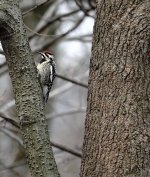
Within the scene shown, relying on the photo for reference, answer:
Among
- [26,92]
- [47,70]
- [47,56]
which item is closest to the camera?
[26,92]

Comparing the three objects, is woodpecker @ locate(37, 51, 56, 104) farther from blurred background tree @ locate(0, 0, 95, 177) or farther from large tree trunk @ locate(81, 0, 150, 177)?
large tree trunk @ locate(81, 0, 150, 177)

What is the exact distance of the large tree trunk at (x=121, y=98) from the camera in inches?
124

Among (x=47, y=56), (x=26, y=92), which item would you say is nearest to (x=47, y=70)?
(x=47, y=56)

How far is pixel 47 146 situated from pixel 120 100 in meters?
0.51

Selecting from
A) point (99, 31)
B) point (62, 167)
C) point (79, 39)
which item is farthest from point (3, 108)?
point (99, 31)

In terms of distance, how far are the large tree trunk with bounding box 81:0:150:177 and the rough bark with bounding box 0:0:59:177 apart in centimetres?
29

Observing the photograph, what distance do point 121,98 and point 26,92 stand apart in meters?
0.56

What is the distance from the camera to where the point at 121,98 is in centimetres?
320

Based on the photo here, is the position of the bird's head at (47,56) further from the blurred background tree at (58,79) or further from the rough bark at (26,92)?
the rough bark at (26,92)

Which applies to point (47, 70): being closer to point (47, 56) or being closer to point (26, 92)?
point (47, 56)

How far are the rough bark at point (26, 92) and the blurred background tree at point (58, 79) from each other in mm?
2064

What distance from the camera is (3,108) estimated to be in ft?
22.1

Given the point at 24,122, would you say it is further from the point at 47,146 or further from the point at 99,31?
the point at 99,31

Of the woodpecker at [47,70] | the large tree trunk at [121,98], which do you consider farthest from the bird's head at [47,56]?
the large tree trunk at [121,98]
